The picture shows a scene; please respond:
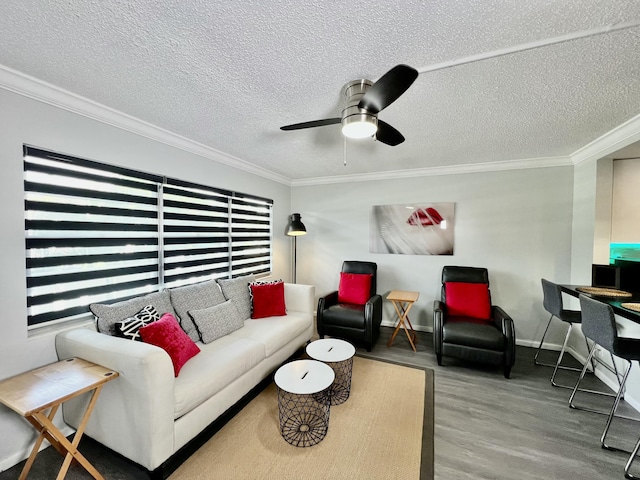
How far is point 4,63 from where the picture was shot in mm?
1552

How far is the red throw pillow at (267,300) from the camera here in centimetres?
310

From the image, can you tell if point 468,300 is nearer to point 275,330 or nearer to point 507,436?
point 507,436

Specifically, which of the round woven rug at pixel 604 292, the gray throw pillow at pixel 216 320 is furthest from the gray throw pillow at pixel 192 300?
the round woven rug at pixel 604 292

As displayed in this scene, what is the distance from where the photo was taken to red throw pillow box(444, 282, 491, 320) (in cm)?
316

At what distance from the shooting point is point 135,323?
A: 1.93 m

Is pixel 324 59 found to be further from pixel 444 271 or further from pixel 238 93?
pixel 444 271

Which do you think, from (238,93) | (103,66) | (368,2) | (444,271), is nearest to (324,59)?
(368,2)

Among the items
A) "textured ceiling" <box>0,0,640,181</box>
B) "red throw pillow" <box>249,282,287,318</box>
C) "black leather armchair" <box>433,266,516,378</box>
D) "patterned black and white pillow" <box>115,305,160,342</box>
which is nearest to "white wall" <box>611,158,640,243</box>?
"textured ceiling" <box>0,0,640,181</box>

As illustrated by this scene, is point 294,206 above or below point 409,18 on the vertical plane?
below

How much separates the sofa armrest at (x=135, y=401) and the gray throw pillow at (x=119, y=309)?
0.65 ft

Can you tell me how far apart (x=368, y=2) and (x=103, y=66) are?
5.22 ft

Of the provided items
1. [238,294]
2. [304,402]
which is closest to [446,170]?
[238,294]

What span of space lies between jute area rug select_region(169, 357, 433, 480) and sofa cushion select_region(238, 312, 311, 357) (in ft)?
1.46

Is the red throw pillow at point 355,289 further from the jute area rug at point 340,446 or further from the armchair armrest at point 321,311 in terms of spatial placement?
the jute area rug at point 340,446
